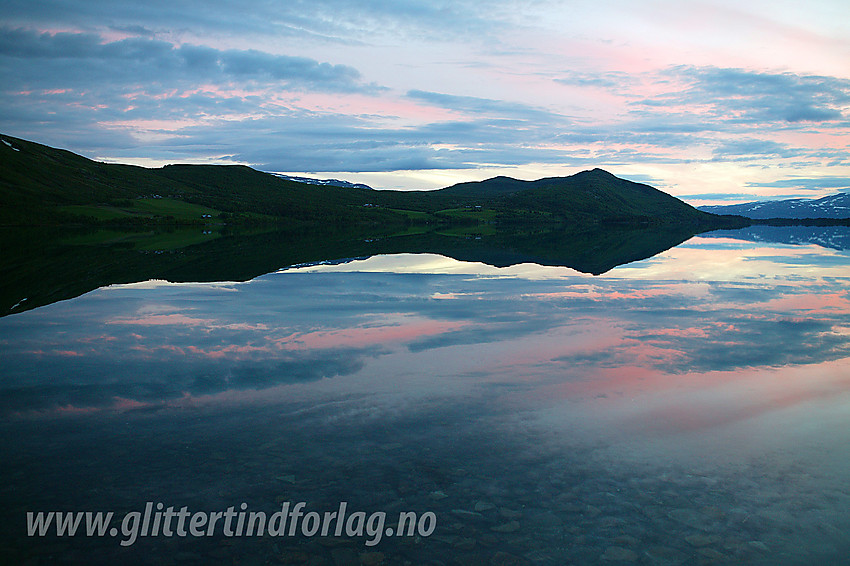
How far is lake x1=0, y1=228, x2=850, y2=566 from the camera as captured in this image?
8.73 meters

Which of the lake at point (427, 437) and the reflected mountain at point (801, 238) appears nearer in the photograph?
the lake at point (427, 437)

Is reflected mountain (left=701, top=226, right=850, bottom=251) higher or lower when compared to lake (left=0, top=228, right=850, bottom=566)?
higher

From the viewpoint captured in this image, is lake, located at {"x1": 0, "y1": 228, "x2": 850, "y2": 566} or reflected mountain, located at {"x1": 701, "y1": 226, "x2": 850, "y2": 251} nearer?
lake, located at {"x1": 0, "y1": 228, "x2": 850, "y2": 566}

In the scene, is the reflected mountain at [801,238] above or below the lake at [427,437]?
above

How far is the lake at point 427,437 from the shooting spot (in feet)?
28.6

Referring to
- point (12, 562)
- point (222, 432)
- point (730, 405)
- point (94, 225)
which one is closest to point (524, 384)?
point (730, 405)

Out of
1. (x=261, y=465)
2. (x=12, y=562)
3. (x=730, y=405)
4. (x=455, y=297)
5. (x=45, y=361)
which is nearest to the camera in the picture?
(x=12, y=562)

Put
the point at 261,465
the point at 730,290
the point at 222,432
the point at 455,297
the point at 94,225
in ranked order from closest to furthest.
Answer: the point at 261,465, the point at 222,432, the point at 455,297, the point at 730,290, the point at 94,225

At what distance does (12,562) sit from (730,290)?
126ft

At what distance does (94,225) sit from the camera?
157 metres

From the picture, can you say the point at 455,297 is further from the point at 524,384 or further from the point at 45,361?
the point at 45,361

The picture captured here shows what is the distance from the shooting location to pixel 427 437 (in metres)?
12.4

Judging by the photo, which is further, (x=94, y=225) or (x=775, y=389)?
(x=94, y=225)

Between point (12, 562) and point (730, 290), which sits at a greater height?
point (730, 290)
